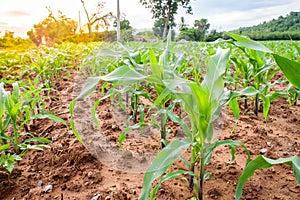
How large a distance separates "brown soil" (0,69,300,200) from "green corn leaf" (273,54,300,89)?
529 millimetres

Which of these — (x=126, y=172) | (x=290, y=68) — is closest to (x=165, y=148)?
(x=290, y=68)

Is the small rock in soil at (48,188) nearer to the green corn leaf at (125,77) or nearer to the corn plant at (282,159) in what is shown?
the green corn leaf at (125,77)

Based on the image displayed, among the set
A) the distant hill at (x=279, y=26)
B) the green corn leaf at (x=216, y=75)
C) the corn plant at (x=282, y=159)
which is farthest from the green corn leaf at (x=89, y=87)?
the distant hill at (x=279, y=26)

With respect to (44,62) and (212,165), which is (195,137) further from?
(44,62)

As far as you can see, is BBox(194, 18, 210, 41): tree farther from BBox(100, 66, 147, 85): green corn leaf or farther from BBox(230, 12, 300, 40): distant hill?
BBox(100, 66, 147, 85): green corn leaf

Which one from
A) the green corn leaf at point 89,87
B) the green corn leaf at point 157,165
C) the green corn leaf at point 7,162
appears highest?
the green corn leaf at point 89,87

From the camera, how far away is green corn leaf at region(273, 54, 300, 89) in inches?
27.2

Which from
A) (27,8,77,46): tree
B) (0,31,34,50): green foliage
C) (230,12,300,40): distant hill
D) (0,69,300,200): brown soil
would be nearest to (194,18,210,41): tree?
(230,12,300,40): distant hill

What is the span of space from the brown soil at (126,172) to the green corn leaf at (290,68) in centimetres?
53

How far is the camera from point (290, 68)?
0.71 m

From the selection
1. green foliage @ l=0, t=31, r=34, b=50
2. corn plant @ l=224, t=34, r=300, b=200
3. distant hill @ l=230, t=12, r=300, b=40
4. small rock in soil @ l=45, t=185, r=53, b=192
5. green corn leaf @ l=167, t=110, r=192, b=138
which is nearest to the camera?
corn plant @ l=224, t=34, r=300, b=200

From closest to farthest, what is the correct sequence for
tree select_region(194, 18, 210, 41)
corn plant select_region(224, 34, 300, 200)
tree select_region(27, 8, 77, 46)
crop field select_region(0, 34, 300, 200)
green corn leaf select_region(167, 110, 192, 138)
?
corn plant select_region(224, 34, 300, 200), crop field select_region(0, 34, 300, 200), green corn leaf select_region(167, 110, 192, 138), tree select_region(27, 8, 77, 46), tree select_region(194, 18, 210, 41)

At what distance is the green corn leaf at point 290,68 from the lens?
690 millimetres

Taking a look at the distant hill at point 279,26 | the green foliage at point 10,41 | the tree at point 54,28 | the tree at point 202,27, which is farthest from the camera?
the distant hill at point 279,26
